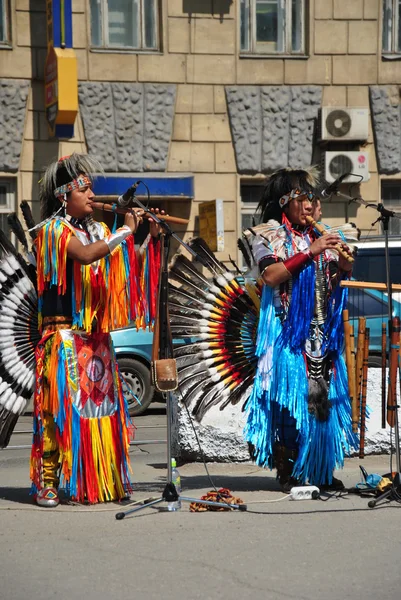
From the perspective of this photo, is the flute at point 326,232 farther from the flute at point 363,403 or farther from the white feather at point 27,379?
the white feather at point 27,379

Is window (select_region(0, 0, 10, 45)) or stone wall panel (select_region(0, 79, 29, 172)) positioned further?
window (select_region(0, 0, 10, 45))

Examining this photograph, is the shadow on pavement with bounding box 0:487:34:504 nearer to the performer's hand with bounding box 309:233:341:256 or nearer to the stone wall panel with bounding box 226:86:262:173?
the performer's hand with bounding box 309:233:341:256

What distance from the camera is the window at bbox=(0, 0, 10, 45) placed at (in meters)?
16.4

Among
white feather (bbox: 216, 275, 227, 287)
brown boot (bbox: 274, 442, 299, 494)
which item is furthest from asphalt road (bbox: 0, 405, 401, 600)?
white feather (bbox: 216, 275, 227, 287)

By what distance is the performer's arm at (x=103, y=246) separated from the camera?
603cm

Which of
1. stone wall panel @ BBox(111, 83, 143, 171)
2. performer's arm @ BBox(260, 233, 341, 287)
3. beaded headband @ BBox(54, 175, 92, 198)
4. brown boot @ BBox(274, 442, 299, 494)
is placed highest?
stone wall panel @ BBox(111, 83, 143, 171)

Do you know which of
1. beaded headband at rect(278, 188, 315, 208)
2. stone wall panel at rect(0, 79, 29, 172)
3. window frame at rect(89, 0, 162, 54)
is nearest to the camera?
beaded headband at rect(278, 188, 315, 208)

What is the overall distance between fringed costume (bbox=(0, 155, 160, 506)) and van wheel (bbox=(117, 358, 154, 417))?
18.8ft

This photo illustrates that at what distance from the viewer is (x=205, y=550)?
5.18 metres

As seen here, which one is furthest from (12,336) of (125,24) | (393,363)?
(125,24)

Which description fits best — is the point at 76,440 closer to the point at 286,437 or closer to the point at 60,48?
the point at 286,437

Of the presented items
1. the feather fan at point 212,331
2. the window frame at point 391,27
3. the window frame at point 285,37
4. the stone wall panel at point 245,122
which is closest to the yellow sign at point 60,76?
the stone wall panel at point 245,122

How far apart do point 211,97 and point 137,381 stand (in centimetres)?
623

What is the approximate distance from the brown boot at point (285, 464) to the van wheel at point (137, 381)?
568cm
